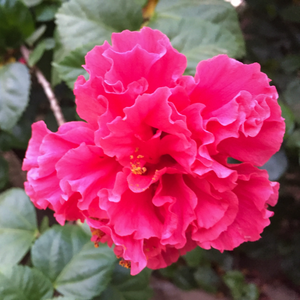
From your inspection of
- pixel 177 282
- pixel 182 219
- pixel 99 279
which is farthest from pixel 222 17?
pixel 177 282

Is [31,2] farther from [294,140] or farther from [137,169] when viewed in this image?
[294,140]

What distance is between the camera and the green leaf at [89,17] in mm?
665

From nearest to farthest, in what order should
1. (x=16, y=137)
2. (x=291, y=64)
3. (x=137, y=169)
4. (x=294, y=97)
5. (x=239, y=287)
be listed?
(x=137, y=169)
(x=294, y=97)
(x=291, y=64)
(x=16, y=137)
(x=239, y=287)

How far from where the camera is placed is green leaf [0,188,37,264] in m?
0.72

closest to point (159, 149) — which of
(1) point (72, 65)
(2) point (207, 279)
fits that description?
(1) point (72, 65)

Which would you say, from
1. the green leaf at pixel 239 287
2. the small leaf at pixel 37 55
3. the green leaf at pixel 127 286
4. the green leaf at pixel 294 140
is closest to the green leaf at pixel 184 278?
the green leaf at pixel 239 287

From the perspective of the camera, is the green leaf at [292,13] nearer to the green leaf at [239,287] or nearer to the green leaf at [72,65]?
the green leaf at [72,65]

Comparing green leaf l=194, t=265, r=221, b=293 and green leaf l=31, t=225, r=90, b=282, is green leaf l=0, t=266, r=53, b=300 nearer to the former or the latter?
green leaf l=31, t=225, r=90, b=282

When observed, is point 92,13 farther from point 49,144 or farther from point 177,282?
point 177,282

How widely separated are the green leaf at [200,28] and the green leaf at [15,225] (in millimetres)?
638

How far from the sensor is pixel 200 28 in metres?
0.63

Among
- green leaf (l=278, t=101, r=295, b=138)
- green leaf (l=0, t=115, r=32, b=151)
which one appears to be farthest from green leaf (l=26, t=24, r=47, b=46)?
green leaf (l=278, t=101, r=295, b=138)

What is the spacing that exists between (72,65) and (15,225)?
0.51 metres

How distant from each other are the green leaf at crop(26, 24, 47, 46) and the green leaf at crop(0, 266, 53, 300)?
0.64 metres
